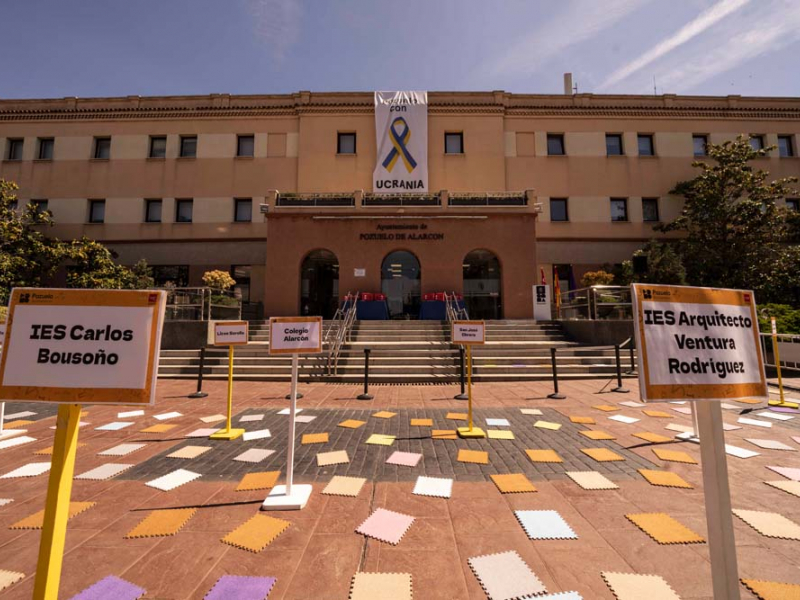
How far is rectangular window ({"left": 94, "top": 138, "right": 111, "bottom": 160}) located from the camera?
2184 cm

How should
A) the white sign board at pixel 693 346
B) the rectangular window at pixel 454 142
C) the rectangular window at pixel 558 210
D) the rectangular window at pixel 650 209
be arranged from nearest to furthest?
the white sign board at pixel 693 346
the rectangular window at pixel 650 209
the rectangular window at pixel 558 210
the rectangular window at pixel 454 142

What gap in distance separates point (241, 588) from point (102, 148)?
2901 cm

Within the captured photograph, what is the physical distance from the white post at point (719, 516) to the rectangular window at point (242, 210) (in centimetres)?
2286

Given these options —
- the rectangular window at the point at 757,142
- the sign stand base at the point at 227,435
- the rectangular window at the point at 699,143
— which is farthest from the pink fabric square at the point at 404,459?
the rectangular window at the point at 757,142

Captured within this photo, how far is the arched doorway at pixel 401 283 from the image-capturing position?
1712cm

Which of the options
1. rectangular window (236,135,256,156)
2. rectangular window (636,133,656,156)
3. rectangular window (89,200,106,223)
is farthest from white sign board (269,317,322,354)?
rectangular window (636,133,656,156)

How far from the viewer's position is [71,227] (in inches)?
822

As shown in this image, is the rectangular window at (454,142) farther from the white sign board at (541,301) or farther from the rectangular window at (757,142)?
the rectangular window at (757,142)

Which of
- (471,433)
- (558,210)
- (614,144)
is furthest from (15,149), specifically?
(614,144)

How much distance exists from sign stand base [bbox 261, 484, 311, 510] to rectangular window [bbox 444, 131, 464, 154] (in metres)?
21.7

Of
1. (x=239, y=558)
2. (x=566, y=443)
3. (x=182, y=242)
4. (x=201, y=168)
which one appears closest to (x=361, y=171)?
(x=201, y=168)

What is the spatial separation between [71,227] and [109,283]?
7152 mm

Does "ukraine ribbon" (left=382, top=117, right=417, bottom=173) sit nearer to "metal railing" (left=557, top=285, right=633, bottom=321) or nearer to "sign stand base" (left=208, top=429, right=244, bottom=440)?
"metal railing" (left=557, top=285, right=633, bottom=321)

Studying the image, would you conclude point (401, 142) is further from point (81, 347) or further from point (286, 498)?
point (81, 347)
